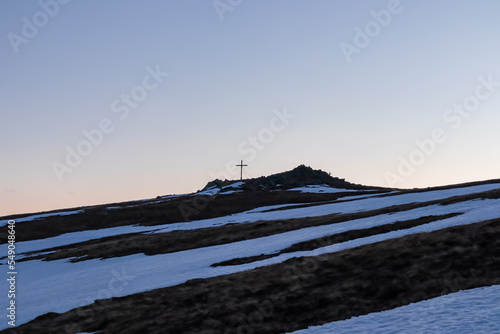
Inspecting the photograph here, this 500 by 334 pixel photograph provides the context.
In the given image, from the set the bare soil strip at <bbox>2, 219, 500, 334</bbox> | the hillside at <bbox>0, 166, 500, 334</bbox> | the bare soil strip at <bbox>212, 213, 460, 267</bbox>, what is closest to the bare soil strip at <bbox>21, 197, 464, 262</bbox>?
the hillside at <bbox>0, 166, 500, 334</bbox>

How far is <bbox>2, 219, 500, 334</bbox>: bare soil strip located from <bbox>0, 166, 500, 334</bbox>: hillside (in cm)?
6

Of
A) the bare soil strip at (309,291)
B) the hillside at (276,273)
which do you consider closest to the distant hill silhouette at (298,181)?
the hillside at (276,273)

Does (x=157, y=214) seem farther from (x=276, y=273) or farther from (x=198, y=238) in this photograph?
(x=276, y=273)

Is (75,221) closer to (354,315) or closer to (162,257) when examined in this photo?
(162,257)

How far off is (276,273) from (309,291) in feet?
12.0

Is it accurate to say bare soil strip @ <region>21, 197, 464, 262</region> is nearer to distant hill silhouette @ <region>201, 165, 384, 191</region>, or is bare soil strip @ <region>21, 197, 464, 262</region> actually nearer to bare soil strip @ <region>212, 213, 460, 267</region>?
bare soil strip @ <region>212, 213, 460, 267</region>

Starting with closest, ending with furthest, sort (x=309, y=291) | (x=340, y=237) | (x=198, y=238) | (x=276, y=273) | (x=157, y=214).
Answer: (x=309, y=291), (x=276, y=273), (x=340, y=237), (x=198, y=238), (x=157, y=214)

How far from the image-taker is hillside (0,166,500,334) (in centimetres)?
2158

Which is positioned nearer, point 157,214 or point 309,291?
point 309,291

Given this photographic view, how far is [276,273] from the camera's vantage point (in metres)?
27.5

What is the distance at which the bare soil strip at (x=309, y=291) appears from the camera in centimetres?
2128

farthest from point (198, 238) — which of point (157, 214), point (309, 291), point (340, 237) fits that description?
point (157, 214)

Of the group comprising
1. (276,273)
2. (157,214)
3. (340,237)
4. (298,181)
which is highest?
(298,181)

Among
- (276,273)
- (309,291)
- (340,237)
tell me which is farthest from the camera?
(340,237)
